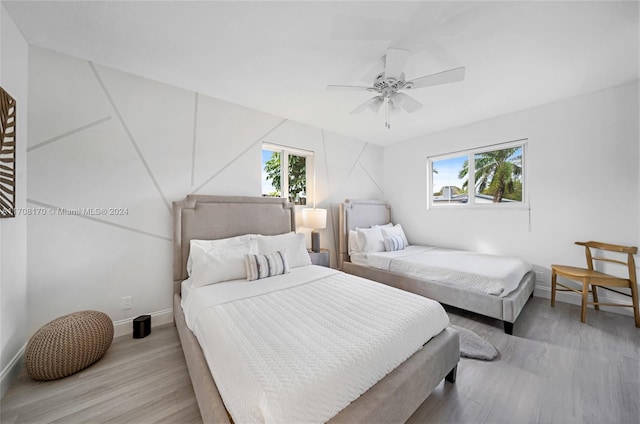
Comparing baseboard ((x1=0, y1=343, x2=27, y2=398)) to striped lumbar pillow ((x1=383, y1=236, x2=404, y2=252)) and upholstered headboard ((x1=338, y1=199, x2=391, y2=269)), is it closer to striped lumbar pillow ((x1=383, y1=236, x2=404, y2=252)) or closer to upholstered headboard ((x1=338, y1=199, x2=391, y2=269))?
upholstered headboard ((x1=338, y1=199, x2=391, y2=269))

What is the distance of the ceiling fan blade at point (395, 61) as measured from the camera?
1.67 meters

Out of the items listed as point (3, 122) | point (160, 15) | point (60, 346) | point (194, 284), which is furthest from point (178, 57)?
point (60, 346)

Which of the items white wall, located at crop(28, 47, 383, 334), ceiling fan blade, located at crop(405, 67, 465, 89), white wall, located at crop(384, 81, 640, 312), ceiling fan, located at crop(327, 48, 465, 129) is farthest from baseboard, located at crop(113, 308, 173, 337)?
white wall, located at crop(384, 81, 640, 312)

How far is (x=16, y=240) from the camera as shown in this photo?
1703mm

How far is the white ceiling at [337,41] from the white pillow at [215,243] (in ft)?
5.47

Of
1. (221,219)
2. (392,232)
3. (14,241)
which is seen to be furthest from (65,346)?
(392,232)

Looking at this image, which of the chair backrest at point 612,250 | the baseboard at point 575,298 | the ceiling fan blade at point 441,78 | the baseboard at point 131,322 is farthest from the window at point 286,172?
the chair backrest at point 612,250

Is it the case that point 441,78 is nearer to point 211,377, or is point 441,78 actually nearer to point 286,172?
point 286,172

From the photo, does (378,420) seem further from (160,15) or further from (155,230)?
(160,15)

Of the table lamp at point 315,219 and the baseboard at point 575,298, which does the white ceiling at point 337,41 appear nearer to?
the table lamp at point 315,219

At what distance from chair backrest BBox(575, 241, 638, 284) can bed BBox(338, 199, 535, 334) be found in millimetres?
574

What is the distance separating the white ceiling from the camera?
159 centimetres

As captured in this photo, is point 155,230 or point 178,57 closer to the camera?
point 178,57

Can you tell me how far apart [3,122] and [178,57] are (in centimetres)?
125
